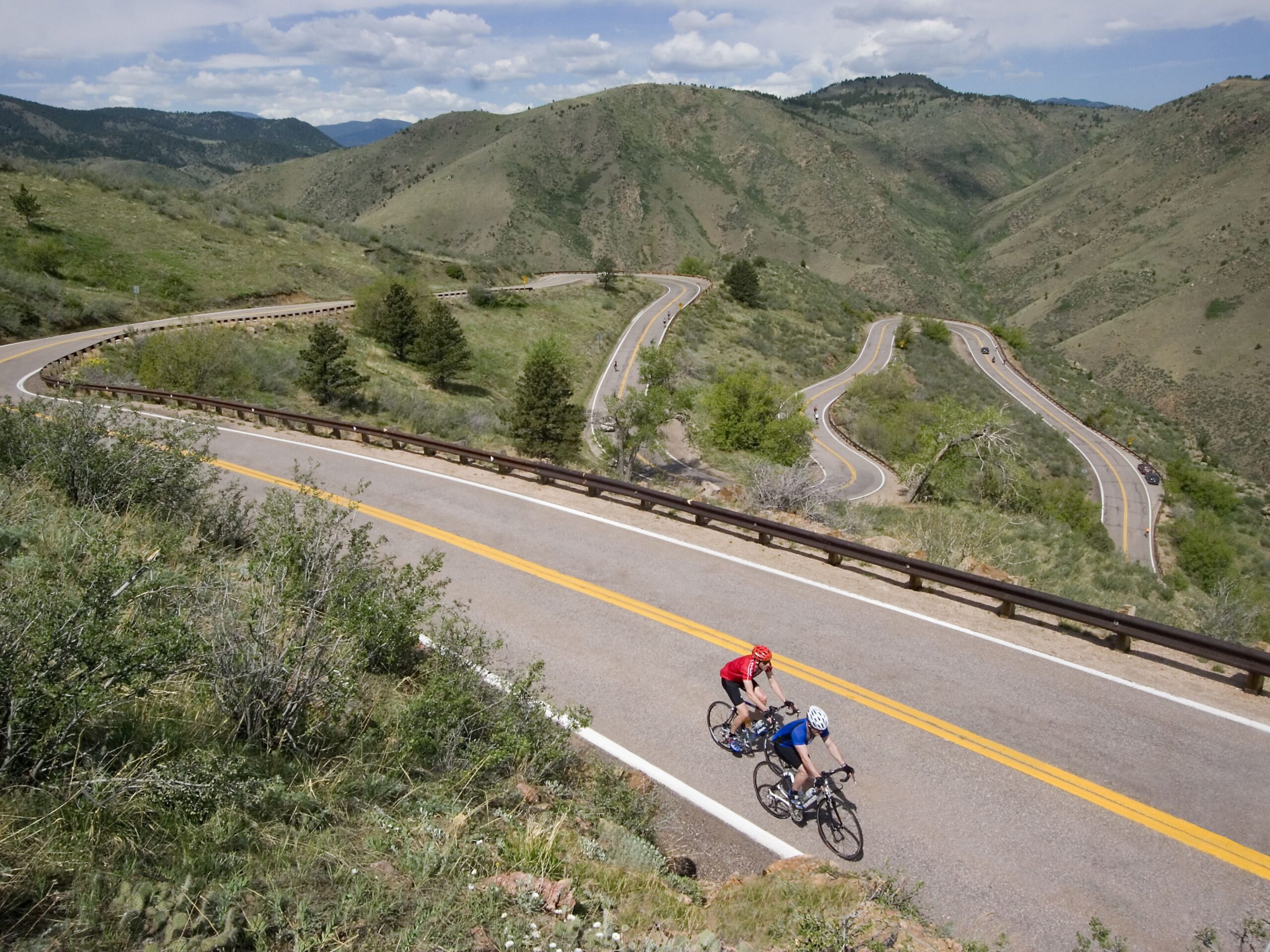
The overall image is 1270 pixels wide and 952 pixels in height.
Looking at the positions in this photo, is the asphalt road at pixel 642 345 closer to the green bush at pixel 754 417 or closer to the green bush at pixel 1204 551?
the green bush at pixel 754 417

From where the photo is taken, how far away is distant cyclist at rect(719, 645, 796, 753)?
7.05m

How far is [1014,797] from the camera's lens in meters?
6.59

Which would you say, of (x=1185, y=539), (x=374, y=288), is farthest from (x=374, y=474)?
(x=1185, y=539)

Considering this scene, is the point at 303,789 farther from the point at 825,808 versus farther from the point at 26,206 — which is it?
the point at 26,206

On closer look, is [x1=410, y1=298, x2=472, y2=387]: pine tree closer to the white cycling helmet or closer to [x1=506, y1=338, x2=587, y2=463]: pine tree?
[x1=506, y1=338, x2=587, y2=463]: pine tree

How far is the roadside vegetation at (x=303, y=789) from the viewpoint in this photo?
3.76m

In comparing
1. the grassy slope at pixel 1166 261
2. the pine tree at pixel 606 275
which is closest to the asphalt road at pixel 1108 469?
the grassy slope at pixel 1166 261

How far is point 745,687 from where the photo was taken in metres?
7.12

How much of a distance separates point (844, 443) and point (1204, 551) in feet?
64.5

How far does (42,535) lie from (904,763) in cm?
894

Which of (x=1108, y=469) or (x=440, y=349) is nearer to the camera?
(x=440, y=349)

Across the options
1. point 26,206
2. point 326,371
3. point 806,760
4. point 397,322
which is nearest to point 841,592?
point 806,760

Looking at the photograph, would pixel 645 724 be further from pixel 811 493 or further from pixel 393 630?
pixel 811 493

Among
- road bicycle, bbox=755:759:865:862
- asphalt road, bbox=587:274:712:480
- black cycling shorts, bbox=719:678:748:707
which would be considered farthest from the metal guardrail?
asphalt road, bbox=587:274:712:480
